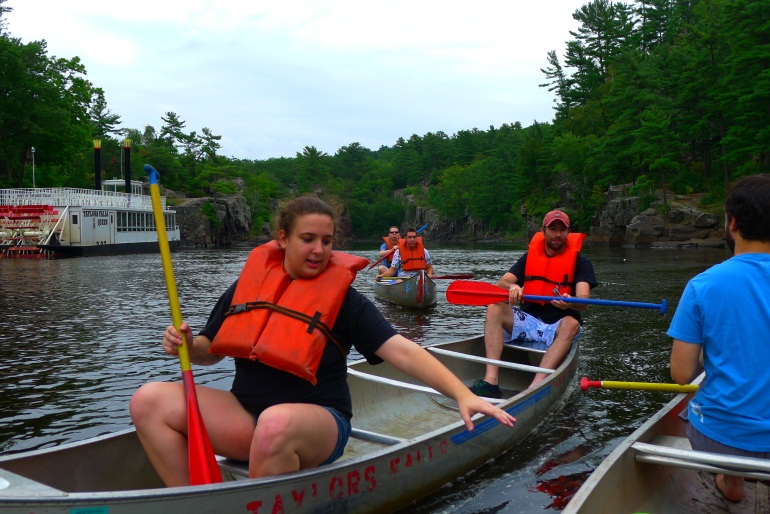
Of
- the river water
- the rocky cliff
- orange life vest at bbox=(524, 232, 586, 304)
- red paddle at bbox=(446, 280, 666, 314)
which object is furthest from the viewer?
the rocky cliff

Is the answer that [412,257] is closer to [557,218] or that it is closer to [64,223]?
[557,218]

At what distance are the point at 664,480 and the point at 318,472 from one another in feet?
5.11

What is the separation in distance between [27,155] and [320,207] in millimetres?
45353

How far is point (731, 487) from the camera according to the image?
9.71ft

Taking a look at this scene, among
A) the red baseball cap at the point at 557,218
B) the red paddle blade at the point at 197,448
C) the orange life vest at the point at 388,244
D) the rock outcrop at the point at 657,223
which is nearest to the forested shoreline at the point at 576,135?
the rock outcrop at the point at 657,223

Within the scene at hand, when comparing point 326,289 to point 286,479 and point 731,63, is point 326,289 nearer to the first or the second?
point 286,479

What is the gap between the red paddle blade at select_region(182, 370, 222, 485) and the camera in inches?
111

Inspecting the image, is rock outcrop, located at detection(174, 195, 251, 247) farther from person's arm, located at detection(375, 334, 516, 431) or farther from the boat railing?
person's arm, located at detection(375, 334, 516, 431)

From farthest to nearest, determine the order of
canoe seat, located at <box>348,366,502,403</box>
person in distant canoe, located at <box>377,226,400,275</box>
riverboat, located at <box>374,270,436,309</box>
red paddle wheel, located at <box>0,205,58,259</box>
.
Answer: red paddle wheel, located at <box>0,205,58,259</box>, person in distant canoe, located at <box>377,226,400,275</box>, riverboat, located at <box>374,270,436,309</box>, canoe seat, located at <box>348,366,502,403</box>

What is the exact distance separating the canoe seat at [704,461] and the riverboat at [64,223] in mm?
31609

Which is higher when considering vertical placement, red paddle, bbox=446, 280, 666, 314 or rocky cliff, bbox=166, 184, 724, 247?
rocky cliff, bbox=166, 184, 724, 247

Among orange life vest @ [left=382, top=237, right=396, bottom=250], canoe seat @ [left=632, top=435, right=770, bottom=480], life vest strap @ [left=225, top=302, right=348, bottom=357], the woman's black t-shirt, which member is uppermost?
orange life vest @ [left=382, top=237, right=396, bottom=250]

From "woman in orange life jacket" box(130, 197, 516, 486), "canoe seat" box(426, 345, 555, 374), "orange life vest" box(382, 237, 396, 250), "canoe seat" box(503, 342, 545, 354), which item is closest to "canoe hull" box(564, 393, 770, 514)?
"woman in orange life jacket" box(130, 197, 516, 486)

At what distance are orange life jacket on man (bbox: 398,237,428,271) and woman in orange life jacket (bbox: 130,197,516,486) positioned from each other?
10.2 meters
